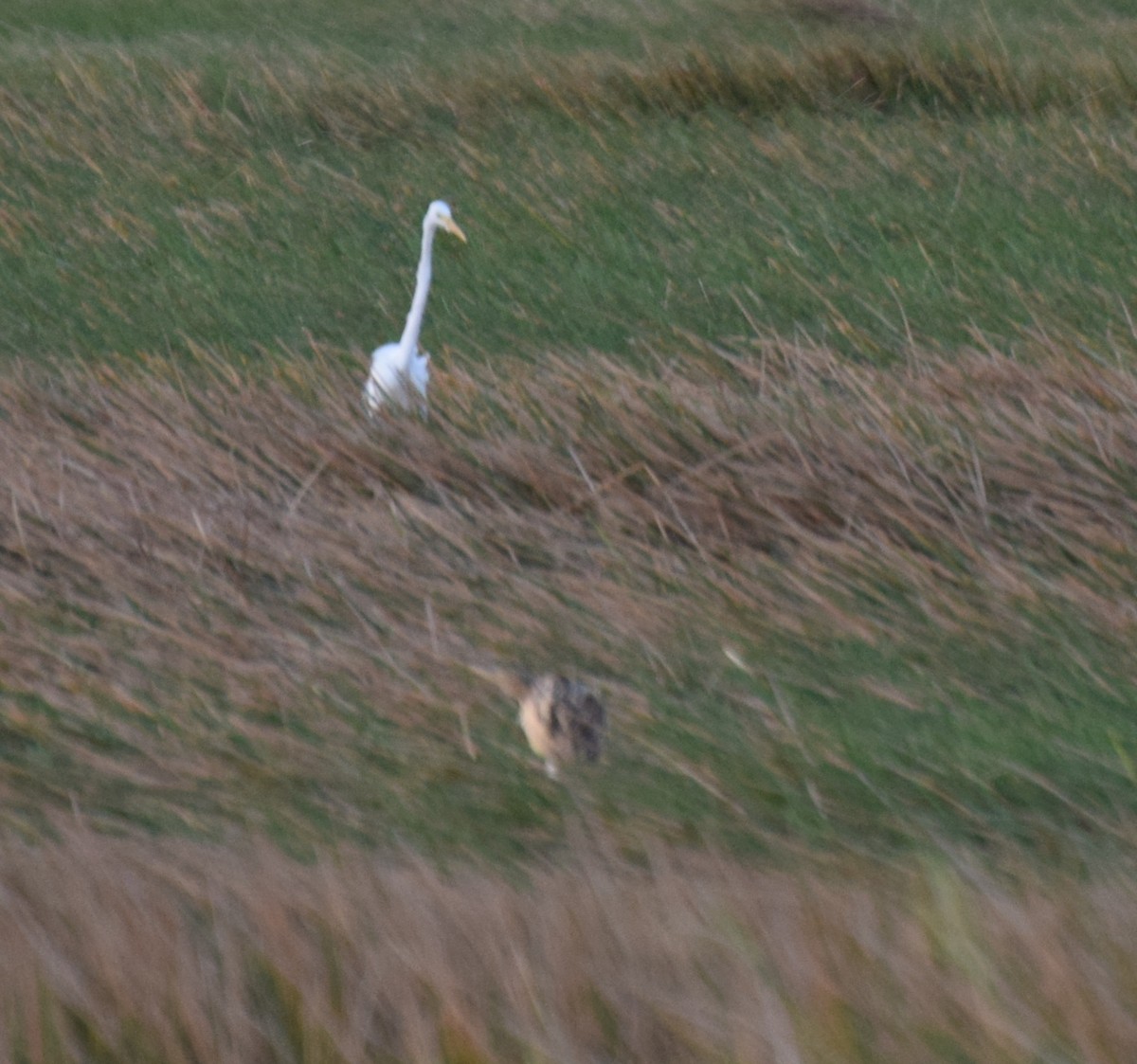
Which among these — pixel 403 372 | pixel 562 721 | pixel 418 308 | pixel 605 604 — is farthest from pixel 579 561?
pixel 418 308

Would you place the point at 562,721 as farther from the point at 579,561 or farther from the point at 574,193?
the point at 574,193

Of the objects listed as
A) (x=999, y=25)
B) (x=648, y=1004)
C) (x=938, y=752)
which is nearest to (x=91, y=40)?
(x=999, y=25)

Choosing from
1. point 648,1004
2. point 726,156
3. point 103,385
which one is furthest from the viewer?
point 726,156

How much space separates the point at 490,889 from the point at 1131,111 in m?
10.2

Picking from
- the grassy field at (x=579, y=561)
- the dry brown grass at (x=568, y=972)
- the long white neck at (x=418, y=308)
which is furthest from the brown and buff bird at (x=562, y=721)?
the long white neck at (x=418, y=308)

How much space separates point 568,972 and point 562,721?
1.43 metres

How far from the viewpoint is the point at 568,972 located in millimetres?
2762

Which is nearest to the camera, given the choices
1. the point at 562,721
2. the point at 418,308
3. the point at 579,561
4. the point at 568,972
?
the point at 568,972

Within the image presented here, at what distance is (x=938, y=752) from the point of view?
434cm

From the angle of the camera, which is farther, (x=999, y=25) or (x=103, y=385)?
(x=999, y=25)

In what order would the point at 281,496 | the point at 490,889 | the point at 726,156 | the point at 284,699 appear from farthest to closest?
the point at 726,156
the point at 281,496
the point at 284,699
the point at 490,889

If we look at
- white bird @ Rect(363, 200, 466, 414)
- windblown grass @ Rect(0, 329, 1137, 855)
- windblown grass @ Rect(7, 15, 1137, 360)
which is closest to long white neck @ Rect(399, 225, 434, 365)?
white bird @ Rect(363, 200, 466, 414)

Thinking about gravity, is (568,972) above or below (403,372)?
below

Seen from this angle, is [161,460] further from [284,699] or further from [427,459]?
[284,699]
